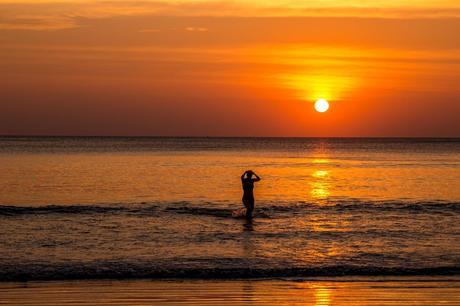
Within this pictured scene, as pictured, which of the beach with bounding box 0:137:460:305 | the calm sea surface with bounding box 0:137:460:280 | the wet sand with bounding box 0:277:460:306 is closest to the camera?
the wet sand with bounding box 0:277:460:306

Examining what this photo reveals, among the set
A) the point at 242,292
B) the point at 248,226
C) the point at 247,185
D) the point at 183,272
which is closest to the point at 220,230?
the point at 248,226

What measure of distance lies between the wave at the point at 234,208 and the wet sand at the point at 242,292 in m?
13.4

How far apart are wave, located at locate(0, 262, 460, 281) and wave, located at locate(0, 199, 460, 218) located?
1181 centimetres

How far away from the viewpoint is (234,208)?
3088 centimetres

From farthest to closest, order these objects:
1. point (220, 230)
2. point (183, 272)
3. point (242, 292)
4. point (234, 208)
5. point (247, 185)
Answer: point (234, 208)
point (247, 185)
point (220, 230)
point (183, 272)
point (242, 292)

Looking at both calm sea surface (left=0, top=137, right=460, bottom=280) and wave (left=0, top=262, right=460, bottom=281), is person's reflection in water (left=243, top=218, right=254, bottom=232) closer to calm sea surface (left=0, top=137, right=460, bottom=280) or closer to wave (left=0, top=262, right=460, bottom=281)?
calm sea surface (left=0, top=137, right=460, bottom=280)

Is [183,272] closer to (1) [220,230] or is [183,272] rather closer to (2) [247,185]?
(1) [220,230]

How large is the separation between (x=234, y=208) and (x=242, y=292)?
17899mm

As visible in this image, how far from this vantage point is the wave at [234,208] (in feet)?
93.7

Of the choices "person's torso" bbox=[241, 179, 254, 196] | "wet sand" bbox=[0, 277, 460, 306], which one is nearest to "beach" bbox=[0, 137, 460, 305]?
"wet sand" bbox=[0, 277, 460, 306]

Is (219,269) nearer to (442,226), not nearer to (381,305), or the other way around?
(381,305)

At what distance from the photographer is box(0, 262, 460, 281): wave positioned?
14.6 metres

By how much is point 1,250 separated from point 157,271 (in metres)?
5.26

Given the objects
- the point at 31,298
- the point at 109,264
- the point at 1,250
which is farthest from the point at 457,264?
the point at 1,250
